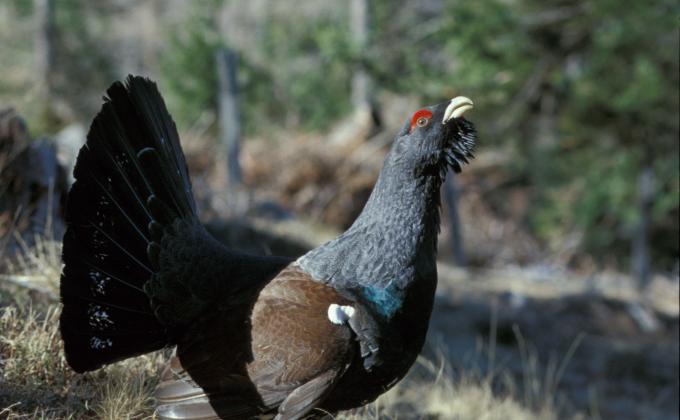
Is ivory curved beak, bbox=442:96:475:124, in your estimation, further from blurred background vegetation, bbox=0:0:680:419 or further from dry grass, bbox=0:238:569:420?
blurred background vegetation, bbox=0:0:680:419

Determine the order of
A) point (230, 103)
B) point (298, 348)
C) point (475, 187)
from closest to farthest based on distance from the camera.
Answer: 1. point (298, 348)
2. point (230, 103)
3. point (475, 187)

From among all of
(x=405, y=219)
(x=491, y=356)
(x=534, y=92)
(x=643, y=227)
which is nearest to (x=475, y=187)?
(x=534, y=92)

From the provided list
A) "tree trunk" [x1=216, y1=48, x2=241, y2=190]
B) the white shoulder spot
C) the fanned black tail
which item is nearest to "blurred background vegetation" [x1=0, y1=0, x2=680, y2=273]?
"tree trunk" [x1=216, y1=48, x2=241, y2=190]

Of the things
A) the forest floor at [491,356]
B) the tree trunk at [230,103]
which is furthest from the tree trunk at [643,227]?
the tree trunk at [230,103]

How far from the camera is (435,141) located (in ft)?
9.61

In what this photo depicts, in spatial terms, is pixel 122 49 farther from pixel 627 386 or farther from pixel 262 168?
pixel 627 386

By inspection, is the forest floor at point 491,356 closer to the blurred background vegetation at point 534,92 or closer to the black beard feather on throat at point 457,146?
the black beard feather on throat at point 457,146

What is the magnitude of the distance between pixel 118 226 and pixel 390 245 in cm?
108

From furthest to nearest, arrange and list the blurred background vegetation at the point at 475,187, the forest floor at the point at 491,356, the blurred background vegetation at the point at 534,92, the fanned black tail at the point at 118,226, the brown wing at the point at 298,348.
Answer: the blurred background vegetation at the point at 534,92
the blurred background vegetation at the point at 475,187
the forest floor at the point at 491,356
the fanned black tail at the point at 118,226
the brown wing at the point at 298,348

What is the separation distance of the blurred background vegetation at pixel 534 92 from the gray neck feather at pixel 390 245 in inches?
144

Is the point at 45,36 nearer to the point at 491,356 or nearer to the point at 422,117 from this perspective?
the point at 491,356

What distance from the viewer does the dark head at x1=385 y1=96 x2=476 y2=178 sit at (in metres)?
2.93

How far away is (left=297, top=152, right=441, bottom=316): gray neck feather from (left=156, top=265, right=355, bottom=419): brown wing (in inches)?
4.6

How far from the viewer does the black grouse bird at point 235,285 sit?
2.73 meters
